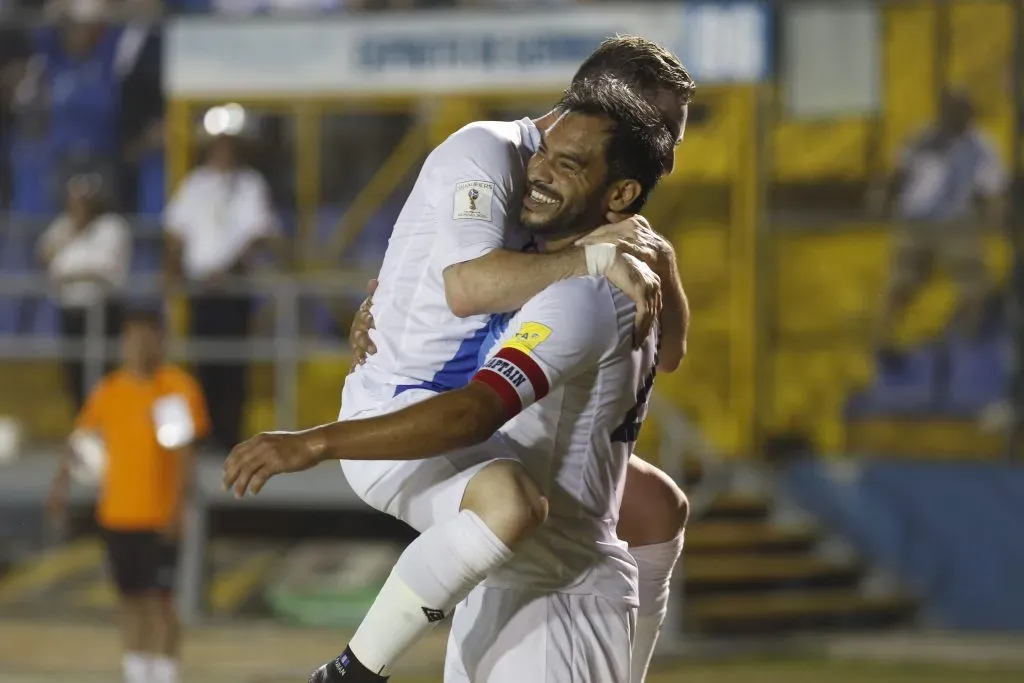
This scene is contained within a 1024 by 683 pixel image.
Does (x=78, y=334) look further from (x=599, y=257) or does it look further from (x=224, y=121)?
(x=599, y=257)

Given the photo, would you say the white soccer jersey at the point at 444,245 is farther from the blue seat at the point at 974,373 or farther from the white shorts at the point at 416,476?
the blue seat at the point at 974,373

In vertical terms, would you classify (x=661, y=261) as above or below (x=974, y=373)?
above

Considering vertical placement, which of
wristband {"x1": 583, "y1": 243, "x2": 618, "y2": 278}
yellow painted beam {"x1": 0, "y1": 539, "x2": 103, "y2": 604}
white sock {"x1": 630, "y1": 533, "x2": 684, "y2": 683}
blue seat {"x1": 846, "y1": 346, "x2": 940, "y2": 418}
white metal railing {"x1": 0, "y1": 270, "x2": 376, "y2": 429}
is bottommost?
yellow painted beam {"x1": 0, "y1": 539, "x2": 103, "y2": 604}

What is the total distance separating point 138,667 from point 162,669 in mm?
126

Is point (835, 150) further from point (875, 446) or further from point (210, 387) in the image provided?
point (210, 387)

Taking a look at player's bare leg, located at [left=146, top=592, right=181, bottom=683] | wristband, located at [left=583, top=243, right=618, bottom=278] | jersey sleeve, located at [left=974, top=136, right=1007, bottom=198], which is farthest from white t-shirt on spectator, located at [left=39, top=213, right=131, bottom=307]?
wristband, located at [left=583, top=243, right=618, bottom=278]

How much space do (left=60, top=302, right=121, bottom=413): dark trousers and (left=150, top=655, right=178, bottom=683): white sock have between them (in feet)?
9.81

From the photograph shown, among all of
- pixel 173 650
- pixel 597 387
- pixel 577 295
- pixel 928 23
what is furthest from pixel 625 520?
pixel 928 23

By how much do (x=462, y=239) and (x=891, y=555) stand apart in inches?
289

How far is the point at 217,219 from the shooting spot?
32.0ft

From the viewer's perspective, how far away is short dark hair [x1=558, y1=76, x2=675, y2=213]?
338cm

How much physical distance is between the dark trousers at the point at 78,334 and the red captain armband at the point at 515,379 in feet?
24.4

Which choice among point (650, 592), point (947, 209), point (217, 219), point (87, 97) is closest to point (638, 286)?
point (650, 592)

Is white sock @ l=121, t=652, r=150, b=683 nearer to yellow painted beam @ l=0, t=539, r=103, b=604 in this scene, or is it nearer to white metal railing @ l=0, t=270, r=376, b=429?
white metal railing @ l=0, t=270, r=376, b=429
